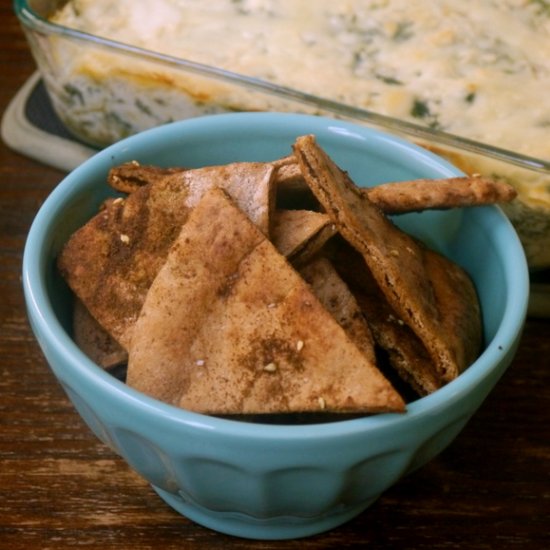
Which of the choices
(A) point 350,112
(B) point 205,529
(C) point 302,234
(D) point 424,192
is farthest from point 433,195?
(B) point 205,529

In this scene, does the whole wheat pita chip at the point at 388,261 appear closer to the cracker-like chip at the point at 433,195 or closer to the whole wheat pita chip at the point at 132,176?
the cracker-like chip at the point at 433,195

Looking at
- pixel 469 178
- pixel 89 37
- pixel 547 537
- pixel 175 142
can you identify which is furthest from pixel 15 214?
pixel 547 537

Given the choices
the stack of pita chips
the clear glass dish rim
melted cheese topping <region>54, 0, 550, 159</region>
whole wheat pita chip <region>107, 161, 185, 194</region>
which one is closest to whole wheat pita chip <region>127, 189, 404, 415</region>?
the stack of pita chips

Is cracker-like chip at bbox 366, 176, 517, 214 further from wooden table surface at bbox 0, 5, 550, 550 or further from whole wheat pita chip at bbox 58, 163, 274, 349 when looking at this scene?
wooden table surface at bbox 0, 5, 550, 550

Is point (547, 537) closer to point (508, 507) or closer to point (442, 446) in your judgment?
point (508, 507)

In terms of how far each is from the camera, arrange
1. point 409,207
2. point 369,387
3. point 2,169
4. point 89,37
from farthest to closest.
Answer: point 2,169 < point 89,37 < point 409,207 < point 369,387
